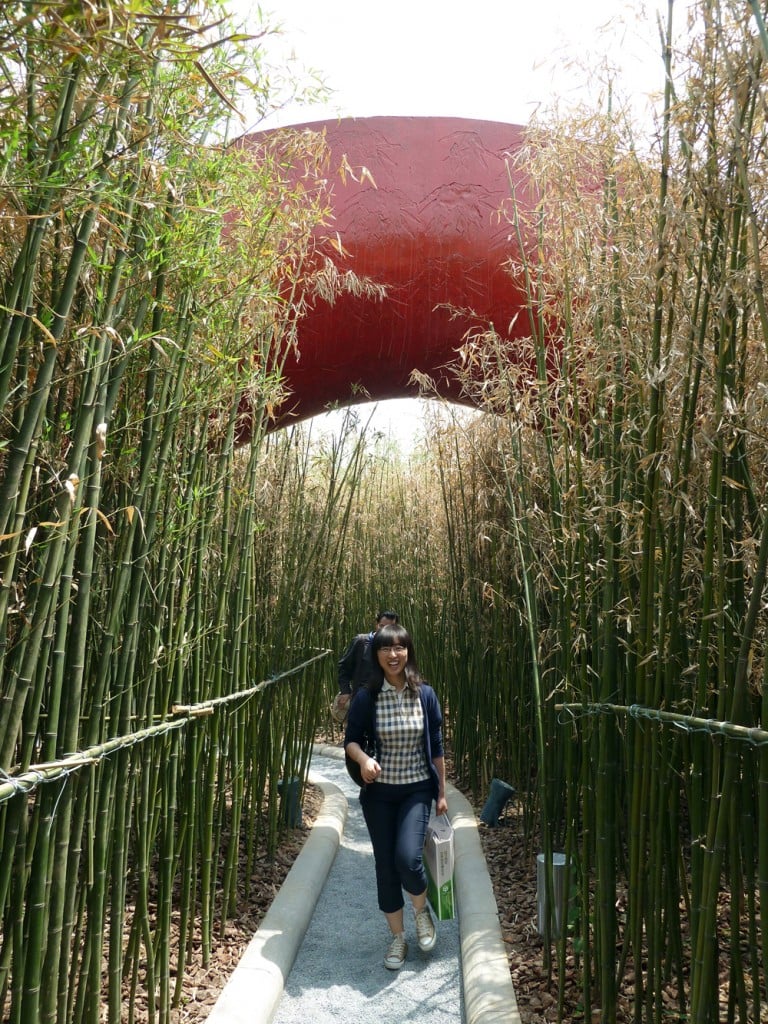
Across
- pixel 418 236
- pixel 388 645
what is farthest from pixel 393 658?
pixel 418 236

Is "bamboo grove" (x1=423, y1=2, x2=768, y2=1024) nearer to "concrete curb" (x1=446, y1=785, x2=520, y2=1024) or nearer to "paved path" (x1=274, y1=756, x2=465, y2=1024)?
"concrete curb" (x1=446, y1=785, x2=520, y2=1024)

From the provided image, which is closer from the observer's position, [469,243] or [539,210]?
[539,210]

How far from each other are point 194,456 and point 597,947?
139 centimetres

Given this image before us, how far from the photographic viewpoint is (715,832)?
1236mm

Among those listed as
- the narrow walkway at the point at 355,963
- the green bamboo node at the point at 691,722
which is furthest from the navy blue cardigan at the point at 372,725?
the green bamboo node at the point at 691,722

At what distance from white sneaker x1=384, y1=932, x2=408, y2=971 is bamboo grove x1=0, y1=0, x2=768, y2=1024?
478 millimetres

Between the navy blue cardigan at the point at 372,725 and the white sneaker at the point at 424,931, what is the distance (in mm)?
342

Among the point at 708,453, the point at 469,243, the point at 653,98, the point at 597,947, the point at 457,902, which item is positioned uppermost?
the point at 469,243

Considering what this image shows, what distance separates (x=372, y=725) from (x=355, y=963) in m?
0.69

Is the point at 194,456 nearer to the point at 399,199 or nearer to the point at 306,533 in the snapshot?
the point at 306,533

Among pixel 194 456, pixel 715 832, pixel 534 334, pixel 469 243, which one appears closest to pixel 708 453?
pixel 715 832

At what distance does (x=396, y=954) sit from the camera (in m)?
2.54

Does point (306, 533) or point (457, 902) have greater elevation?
point (306, 533)

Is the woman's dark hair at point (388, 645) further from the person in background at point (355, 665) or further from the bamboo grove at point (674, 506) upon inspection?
the person in background at point (355, 665)
